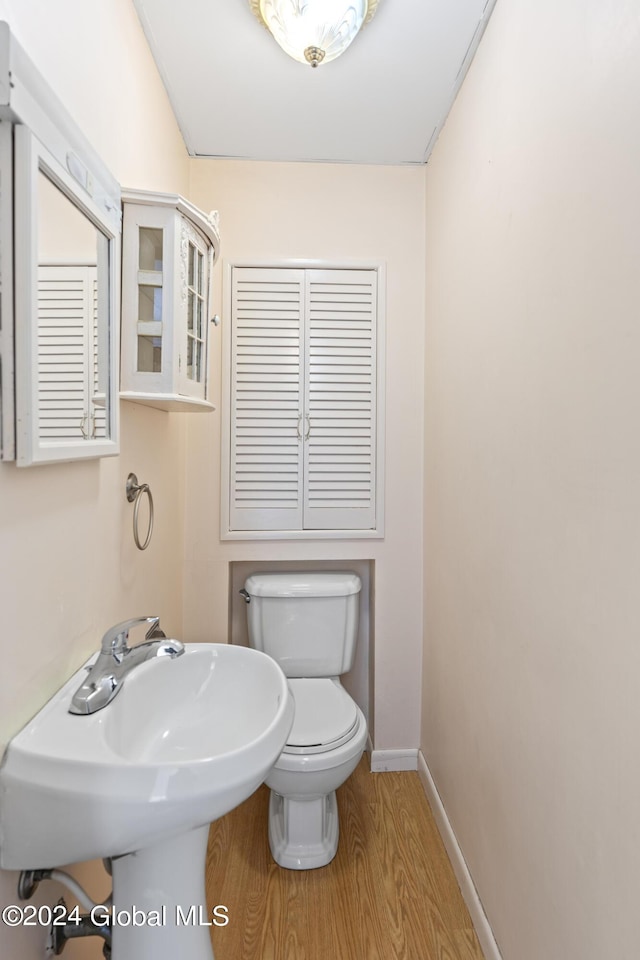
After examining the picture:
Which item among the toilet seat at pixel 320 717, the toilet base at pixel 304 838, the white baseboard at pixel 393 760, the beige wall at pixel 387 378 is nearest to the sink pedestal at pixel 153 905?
the toilet seat at pixel 320 717

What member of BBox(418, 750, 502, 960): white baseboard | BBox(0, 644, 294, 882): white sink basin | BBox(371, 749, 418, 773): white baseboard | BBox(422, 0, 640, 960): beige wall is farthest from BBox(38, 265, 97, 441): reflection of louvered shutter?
BBox(371, 749, 418, 773): white baseboard

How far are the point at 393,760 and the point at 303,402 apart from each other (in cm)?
149

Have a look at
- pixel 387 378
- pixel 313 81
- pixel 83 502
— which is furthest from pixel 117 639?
pixel 313 81

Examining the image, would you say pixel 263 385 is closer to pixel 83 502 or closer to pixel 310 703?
pixel 83 502

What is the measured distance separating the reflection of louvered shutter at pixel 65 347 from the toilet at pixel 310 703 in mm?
1084

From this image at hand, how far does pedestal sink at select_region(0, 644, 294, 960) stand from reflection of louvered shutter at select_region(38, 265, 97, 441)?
0.51m

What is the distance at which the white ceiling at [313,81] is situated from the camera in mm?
→ 1376

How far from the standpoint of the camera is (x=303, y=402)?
204 centimetres

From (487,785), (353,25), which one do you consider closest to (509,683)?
(487,785)

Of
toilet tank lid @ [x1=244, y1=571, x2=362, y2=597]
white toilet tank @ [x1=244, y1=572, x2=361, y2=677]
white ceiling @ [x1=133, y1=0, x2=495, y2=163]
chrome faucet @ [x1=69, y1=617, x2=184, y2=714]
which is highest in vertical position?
white ceiling @ [x1=133, y1=0, x2=495, y2=163]

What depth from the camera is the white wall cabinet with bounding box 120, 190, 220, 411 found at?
1238mm

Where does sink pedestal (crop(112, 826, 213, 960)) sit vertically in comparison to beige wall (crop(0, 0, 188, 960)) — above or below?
below

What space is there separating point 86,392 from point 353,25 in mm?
1149

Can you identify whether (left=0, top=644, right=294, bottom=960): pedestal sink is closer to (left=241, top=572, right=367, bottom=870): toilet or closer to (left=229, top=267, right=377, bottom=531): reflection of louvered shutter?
→ (left=241, top=572, right=367, bottom=870): toilet
